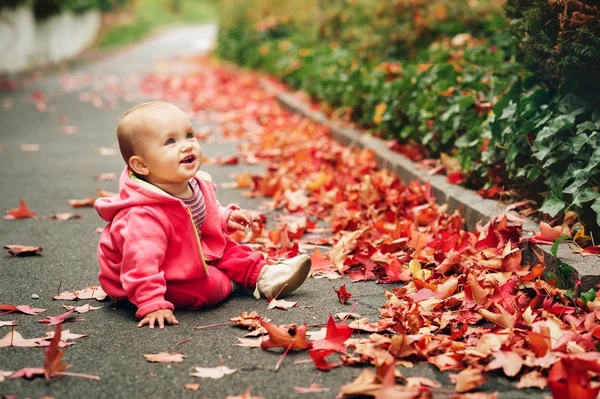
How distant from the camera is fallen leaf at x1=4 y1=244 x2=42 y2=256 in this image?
425 cm

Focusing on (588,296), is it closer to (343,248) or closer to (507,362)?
(507,362)

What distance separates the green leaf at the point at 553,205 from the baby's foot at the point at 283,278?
119cm

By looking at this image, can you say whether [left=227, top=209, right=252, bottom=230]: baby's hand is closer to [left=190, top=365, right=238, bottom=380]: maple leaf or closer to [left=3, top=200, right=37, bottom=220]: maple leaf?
[left=190, top=365, right=238, bottom=380]: maple leaf

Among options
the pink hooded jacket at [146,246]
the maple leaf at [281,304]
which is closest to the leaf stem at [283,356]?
the maple leaf at [281,304]

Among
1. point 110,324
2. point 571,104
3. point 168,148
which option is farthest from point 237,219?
point 571,104

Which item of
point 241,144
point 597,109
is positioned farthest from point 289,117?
point 597,109

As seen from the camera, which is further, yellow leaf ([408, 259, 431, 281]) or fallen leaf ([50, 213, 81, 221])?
fallen leaf ([50, 213, 81, 221])

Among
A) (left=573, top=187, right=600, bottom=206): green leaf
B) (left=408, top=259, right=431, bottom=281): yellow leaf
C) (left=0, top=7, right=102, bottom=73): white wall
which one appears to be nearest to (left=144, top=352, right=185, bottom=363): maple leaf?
(left=408, top=259, right=431, bottom=281): yellow leaf

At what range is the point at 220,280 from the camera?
3404 mm

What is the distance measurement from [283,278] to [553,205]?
4.46 feet

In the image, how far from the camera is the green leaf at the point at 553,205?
365cm

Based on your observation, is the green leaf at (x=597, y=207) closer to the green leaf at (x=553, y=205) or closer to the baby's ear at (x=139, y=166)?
the green leaf at (x=553, y=205)

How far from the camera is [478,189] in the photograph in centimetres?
481

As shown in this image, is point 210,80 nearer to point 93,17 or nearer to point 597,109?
point 597,109
